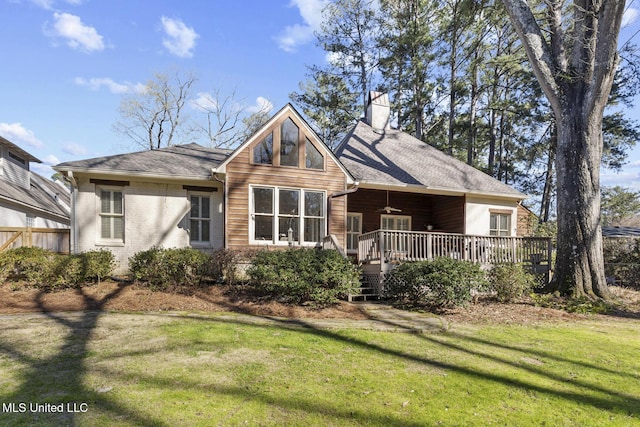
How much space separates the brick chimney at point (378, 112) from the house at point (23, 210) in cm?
1481

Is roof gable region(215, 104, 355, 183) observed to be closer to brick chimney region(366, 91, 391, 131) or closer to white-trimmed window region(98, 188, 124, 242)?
white-trimmed window region(98, 188, 124, 242)

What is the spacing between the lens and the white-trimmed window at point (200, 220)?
1259 cm

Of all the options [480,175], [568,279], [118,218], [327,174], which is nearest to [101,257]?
[118,218]

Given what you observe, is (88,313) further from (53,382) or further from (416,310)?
(416,310)

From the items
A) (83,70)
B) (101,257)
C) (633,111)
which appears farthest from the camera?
(633,111)

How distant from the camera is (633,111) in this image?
25125 mm

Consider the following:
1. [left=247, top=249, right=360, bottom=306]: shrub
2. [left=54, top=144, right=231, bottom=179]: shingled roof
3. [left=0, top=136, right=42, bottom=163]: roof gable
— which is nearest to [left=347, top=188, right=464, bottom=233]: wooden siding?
[left=54, top=144, right=231, bottom=179]: shingled roof

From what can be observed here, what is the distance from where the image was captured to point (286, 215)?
1219cm

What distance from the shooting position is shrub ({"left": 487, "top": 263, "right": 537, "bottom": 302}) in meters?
9.88

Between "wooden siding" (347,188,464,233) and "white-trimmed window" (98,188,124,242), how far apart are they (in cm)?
858

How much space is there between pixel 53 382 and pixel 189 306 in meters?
4.26

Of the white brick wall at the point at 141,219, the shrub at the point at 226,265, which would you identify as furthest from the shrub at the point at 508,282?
the white brick wall at the point at 141,219

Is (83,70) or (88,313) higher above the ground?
(83,70)

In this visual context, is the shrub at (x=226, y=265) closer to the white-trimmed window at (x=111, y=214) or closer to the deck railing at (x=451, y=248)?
the deck railing at (x=451, y=248)
